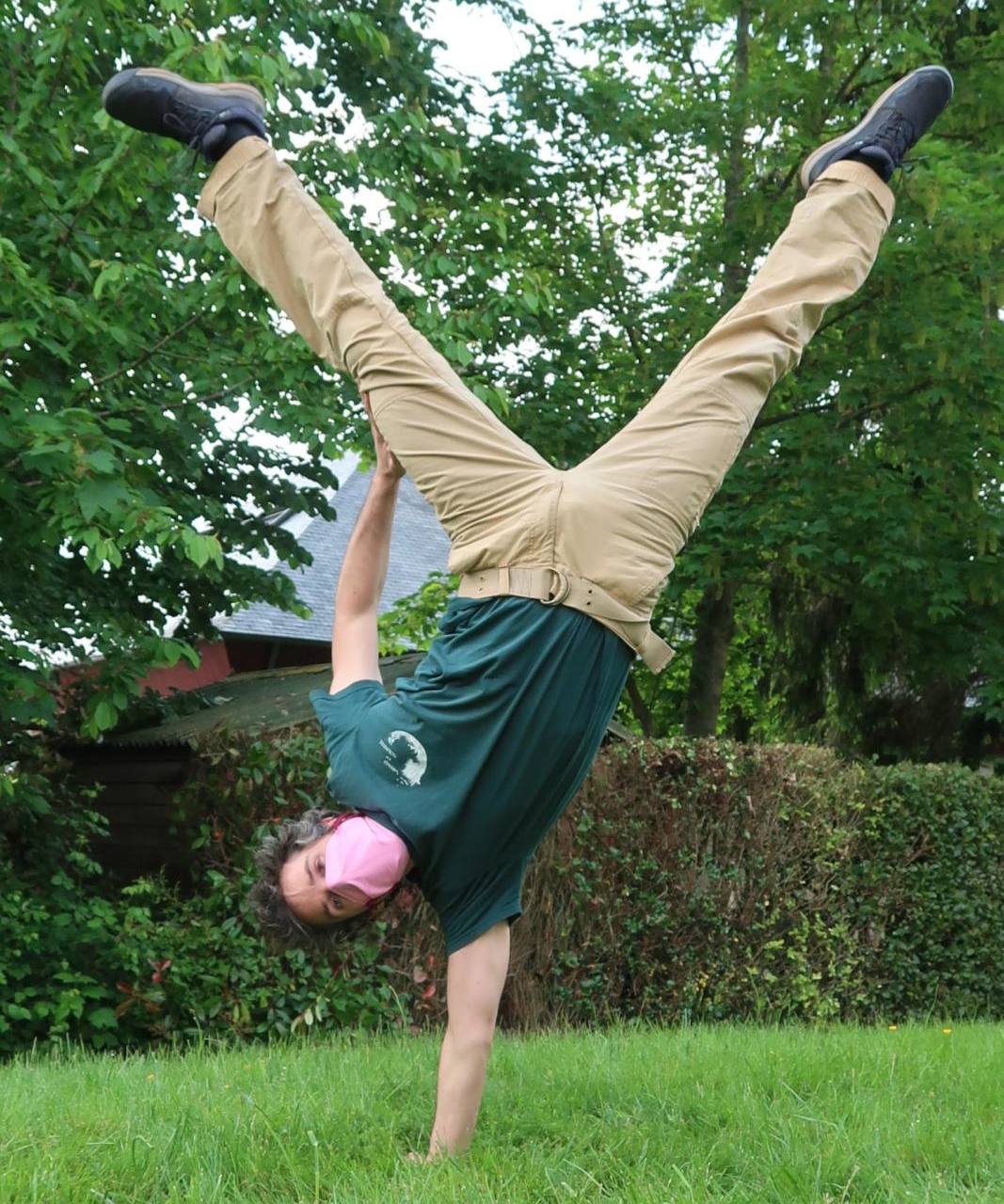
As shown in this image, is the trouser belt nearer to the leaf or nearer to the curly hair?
the curly hair

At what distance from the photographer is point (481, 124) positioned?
12461mm

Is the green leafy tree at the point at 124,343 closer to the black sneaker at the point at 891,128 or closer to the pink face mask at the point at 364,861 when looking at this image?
the pink face mask at the point at 364,861

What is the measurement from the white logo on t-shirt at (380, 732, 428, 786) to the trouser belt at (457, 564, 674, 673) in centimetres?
45

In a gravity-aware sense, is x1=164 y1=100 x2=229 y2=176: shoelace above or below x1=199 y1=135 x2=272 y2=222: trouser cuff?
above

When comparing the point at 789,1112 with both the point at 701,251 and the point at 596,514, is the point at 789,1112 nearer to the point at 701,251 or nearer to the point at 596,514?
the point at 596,514

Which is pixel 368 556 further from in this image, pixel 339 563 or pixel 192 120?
pixel 339 563

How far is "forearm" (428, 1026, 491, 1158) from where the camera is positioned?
3795 millimetres

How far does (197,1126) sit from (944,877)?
8114 millimetres

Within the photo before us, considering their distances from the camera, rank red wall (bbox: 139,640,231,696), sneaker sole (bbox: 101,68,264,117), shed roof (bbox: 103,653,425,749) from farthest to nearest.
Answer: red wall (bbox: 139,640,231,696) → shed roof (bbox: 103,653,425,749) → sneaker sole (bbox: 101,68,264,117)

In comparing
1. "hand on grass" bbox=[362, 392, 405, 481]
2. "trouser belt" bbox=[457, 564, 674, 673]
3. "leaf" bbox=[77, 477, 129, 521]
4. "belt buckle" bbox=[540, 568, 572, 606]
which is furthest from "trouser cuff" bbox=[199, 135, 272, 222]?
"leaf" bbox=[77, 477, 129, 521]

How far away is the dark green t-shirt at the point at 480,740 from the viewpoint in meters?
3.66

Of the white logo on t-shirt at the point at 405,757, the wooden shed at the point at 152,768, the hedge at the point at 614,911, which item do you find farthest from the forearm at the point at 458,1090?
the wooden shed at the point at 152,768

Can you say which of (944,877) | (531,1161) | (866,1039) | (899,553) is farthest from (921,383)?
(531,1161)

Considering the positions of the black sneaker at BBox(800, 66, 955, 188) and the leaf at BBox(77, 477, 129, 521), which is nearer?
the black sneaker at BBox(800, 66, 955, 188)
